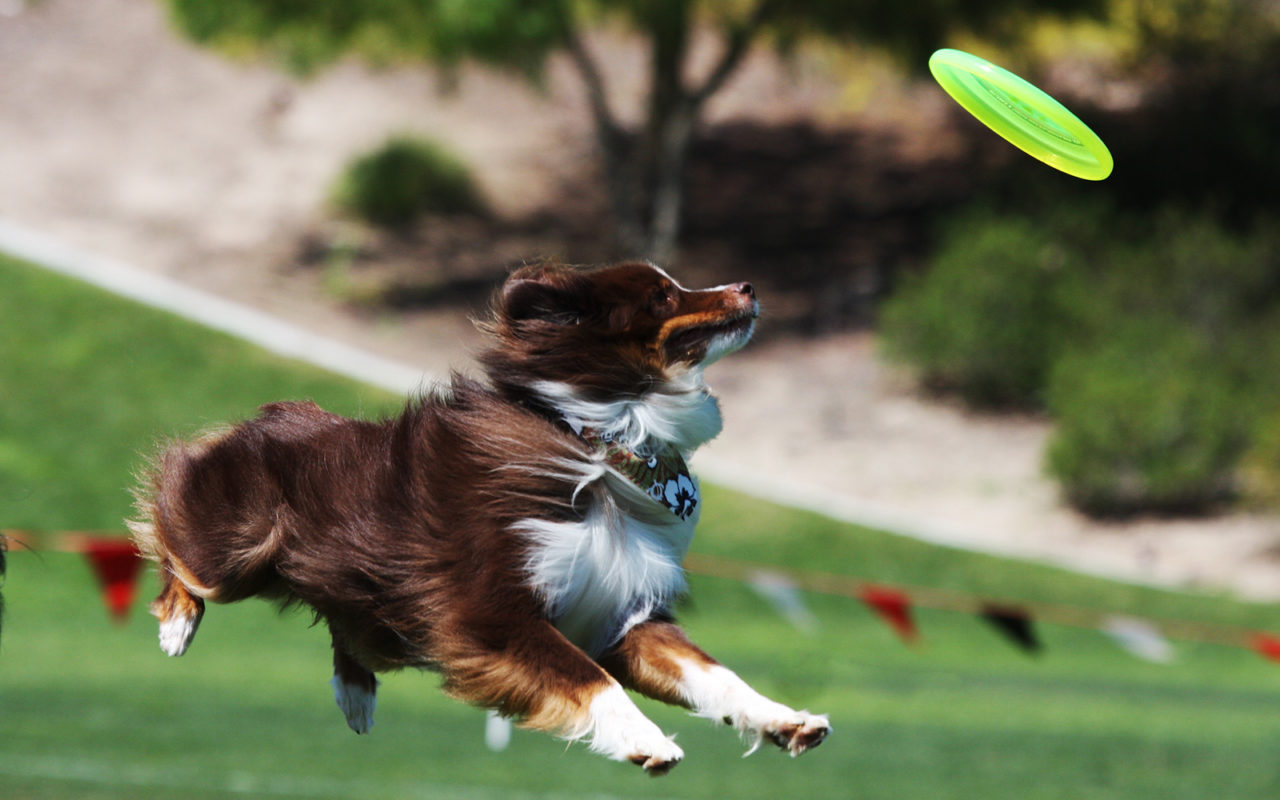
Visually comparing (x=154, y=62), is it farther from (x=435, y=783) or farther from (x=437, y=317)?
(x=435, y=783)

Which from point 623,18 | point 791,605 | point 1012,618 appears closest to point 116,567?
point 1012,618

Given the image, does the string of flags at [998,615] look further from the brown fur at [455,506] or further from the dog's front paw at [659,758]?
the dog's front paw at [659,758]

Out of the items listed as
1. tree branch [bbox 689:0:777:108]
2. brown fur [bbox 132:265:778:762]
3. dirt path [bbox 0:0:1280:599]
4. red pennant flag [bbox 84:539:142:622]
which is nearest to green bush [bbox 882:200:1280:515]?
dirt path [bbox 0:0:1280:599]

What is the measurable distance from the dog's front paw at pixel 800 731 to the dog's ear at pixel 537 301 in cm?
98

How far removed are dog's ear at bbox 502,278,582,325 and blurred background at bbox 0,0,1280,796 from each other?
1215cm

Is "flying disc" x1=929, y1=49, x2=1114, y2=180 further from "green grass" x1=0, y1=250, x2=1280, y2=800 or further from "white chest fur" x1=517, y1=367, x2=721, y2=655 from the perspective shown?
"green grass" x1=0, y1=250, x2=1280, y2=800

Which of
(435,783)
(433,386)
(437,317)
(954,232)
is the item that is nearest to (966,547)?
(954,232)

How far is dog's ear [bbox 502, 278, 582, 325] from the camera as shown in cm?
339

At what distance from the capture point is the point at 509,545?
3203 millimetres

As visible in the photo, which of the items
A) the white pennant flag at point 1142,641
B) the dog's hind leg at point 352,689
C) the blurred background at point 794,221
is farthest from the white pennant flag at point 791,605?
the dog's hind leg at point 352,689

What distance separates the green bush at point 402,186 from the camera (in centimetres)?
2675

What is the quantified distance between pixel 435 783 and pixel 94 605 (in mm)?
8767

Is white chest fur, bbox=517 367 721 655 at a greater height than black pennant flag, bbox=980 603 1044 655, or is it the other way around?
black pennant flag, bbox=980 603 1044 655

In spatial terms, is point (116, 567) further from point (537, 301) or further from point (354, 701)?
point (537, 301)
